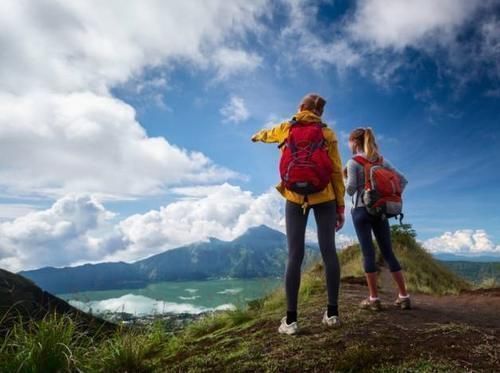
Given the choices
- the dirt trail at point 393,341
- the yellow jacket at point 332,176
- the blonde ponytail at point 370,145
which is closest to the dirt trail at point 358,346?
the dirt trail at point 393,341

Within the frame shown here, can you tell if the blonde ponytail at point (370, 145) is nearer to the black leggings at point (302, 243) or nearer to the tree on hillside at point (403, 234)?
the black leggings at point (302, 243)

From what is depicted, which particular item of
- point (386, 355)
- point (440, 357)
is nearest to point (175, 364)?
point (386, 355)

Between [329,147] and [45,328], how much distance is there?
3.71 metres

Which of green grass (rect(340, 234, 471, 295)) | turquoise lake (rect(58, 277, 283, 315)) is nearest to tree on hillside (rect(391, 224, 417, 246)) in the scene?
green grass (rect(340, 234, 471, 295))

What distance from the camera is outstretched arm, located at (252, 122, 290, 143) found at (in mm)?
4990

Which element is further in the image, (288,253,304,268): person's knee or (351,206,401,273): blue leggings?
(351,206,401,273): blue leggings

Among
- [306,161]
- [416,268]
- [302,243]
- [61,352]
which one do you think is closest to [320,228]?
Answer: [302,243]

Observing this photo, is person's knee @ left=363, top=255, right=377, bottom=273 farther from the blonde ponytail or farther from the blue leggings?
the blonde ponytail

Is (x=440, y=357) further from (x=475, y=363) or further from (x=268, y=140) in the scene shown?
(x=268, y=140)

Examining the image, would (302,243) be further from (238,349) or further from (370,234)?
(370,234)

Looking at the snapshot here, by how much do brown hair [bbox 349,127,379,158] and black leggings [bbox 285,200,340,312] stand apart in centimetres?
148

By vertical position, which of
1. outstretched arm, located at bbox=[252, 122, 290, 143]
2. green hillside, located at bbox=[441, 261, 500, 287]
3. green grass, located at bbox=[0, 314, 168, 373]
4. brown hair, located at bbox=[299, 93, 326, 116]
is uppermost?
brown hair, located at bbox=[299, 93, 326, 116]

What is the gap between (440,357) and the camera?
366 cm

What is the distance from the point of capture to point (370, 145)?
595 centimetres
